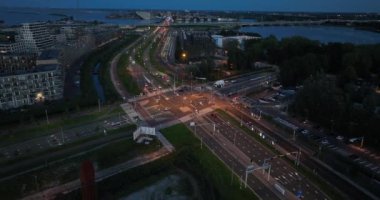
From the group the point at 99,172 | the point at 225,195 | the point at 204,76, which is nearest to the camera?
the point at 225,195

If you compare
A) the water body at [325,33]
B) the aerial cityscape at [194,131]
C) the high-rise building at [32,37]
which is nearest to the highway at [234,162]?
the aerial cityscape at [194,131]

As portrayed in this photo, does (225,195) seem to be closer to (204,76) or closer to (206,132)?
(206,132)

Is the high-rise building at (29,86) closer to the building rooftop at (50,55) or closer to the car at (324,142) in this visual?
the building rooftop at (50,55)

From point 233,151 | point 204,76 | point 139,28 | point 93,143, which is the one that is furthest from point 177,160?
point 139,28

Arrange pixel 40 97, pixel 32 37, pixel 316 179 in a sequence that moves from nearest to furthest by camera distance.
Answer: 1. pixel 316 179
2. pixel 40 97
3. pixel 32 37

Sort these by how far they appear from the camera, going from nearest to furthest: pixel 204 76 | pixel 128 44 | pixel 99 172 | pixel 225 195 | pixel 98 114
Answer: pixel 225 195, pixel 99 172, pixel 98 114, pixel 204 76, pixel 128 44

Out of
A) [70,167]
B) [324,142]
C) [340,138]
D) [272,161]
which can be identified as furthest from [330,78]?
[70,167]

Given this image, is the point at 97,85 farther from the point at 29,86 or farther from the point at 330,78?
the point at 330,78
